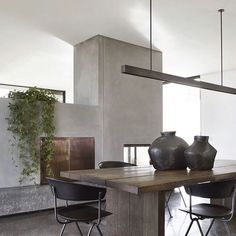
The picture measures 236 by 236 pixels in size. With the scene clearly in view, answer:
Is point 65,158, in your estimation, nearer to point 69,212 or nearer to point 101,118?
point 101,118

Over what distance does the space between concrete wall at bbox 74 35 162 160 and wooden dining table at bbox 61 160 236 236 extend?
2436 mm

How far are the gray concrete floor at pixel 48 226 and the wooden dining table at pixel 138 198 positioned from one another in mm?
916

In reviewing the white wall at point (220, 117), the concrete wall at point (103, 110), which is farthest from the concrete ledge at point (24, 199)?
the white wall at point (220, 117)

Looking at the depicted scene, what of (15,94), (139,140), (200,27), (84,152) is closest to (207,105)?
(139,140)

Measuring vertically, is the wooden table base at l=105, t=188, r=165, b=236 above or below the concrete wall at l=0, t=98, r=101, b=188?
below

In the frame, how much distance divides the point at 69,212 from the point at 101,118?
264cm

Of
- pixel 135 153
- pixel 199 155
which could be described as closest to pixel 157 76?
pixel 199 155

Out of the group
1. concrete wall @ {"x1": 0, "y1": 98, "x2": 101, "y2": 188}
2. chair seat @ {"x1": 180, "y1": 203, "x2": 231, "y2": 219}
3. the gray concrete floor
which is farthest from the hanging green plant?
chair seat @ {"x1": 180, "y1": 203, "x2": 231, "y2": 219}

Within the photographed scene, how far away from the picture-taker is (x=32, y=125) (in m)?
4.38

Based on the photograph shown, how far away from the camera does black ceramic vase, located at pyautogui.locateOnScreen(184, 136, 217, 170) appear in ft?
9.58

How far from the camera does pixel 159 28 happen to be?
15.4 feet

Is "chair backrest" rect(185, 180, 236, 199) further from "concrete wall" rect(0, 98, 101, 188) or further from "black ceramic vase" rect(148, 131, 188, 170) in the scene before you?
"concrete wall" rect(0, 98, 101, 188)

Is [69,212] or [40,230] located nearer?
[69,212]

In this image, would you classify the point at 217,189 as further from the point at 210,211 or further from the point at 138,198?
the point at 138,198
